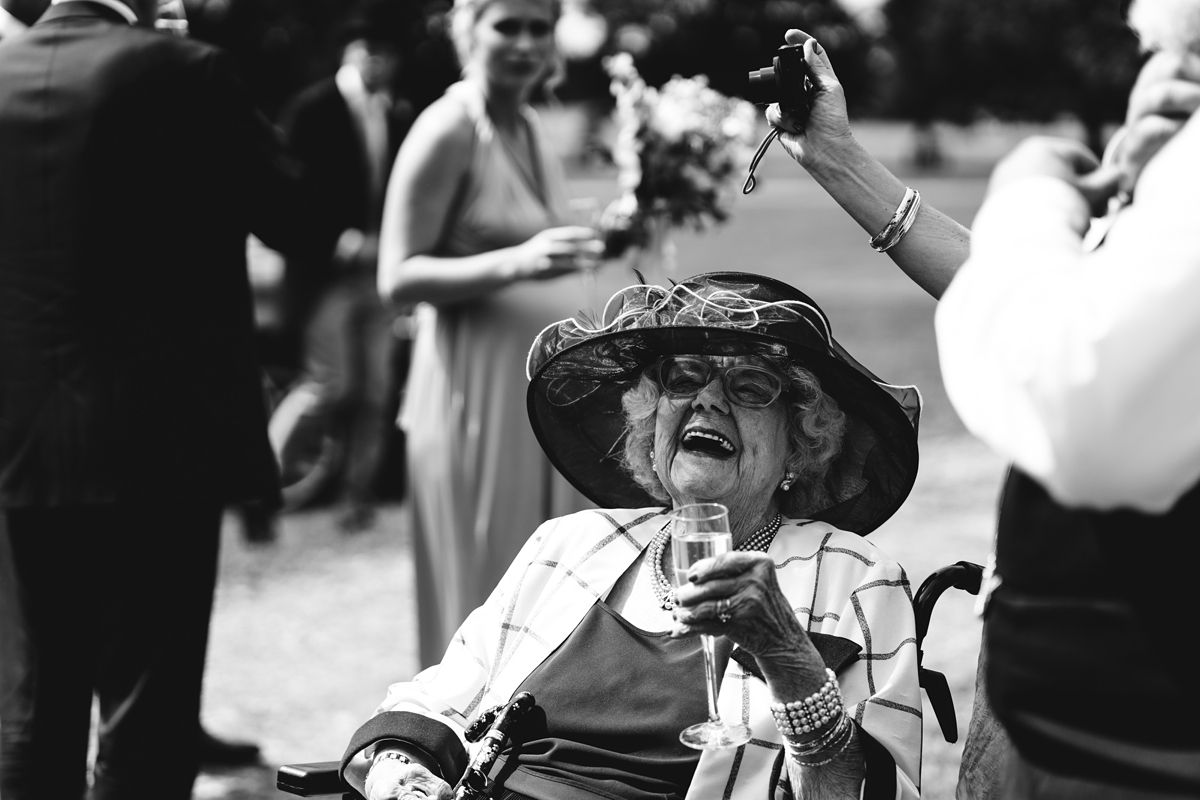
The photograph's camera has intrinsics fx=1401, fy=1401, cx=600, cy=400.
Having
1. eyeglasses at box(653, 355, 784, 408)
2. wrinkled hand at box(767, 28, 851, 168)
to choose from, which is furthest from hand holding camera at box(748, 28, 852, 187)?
eyeglasses at box(653, 355, 784, 408)

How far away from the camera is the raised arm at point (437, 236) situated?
4105 millimetres

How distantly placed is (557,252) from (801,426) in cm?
156

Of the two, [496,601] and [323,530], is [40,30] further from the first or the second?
[323,530]

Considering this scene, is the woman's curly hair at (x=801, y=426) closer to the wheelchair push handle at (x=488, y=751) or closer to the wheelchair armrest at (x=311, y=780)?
the wheelchair push handle at (x=488, y=751)

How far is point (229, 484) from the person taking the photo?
333 centimetres

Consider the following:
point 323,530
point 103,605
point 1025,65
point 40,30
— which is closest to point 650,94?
point 40,30

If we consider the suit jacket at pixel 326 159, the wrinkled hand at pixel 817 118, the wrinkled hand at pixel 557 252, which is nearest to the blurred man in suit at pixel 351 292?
the suit jacket at pixel 326 159

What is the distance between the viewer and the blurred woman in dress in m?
4.18

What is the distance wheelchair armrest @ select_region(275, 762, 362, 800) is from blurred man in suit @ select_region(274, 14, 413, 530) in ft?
16.1

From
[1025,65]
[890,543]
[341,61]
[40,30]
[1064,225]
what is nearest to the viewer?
[1064,225]

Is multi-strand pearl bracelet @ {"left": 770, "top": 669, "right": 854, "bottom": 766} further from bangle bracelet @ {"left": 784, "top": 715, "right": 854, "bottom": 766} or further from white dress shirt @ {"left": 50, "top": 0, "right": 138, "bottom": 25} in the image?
white dress shirt @ {"left": 50, "top": 0, "right": 138, "bottom": 25}

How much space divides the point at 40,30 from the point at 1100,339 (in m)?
2.70

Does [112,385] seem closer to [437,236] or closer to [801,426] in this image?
[437,236]

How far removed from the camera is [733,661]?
7.91 ft
